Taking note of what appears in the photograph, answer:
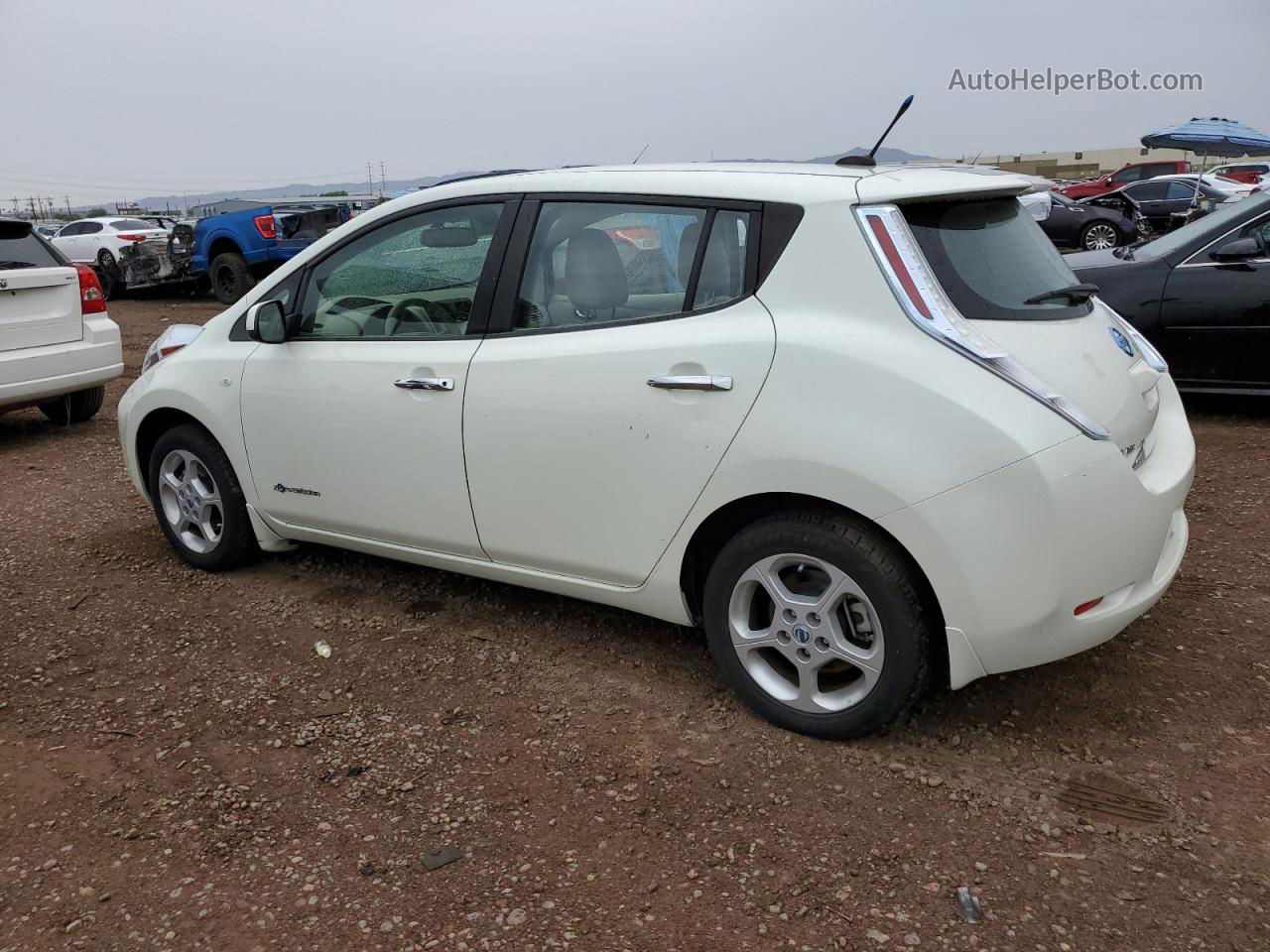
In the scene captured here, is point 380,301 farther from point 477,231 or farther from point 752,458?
point 752,458

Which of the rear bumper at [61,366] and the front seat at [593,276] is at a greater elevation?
the front seat at [593,276]

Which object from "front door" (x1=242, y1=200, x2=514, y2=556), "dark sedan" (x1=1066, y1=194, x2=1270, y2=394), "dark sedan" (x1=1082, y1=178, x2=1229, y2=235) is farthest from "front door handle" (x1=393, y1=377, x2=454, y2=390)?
"dark sedan" (x1=1082, y1=178, x2=1229, y2=235)

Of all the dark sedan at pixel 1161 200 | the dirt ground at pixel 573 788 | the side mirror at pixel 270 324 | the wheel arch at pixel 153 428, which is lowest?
the dirt ground at pixel 573 788

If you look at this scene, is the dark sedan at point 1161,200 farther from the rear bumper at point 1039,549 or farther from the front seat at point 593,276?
the rear bumper at point 1039,549

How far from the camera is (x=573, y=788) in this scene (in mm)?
2994

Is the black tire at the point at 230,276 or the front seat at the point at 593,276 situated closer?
the front seat at the point at 593,276

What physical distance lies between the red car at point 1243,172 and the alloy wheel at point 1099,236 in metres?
10.3

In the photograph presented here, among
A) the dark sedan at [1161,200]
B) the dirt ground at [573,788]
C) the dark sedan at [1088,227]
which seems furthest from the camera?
the dark sedan at [1161,200]

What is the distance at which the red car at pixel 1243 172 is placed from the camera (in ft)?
88.8

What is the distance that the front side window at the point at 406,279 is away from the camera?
3.68 meters

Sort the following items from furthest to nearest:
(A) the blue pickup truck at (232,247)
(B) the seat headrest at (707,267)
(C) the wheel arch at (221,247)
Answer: (C) the wheel arch at (221,247), (A) the blue pickup truck at (232,247), (B) the seat headrest at (707,267)

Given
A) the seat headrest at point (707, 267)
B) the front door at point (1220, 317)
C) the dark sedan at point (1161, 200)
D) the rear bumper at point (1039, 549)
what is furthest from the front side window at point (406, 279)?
the dark sedan at point (1161, 200)

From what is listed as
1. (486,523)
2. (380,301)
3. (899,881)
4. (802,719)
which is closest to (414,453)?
(486,523)

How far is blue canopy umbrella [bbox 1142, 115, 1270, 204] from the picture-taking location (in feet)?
64.6
